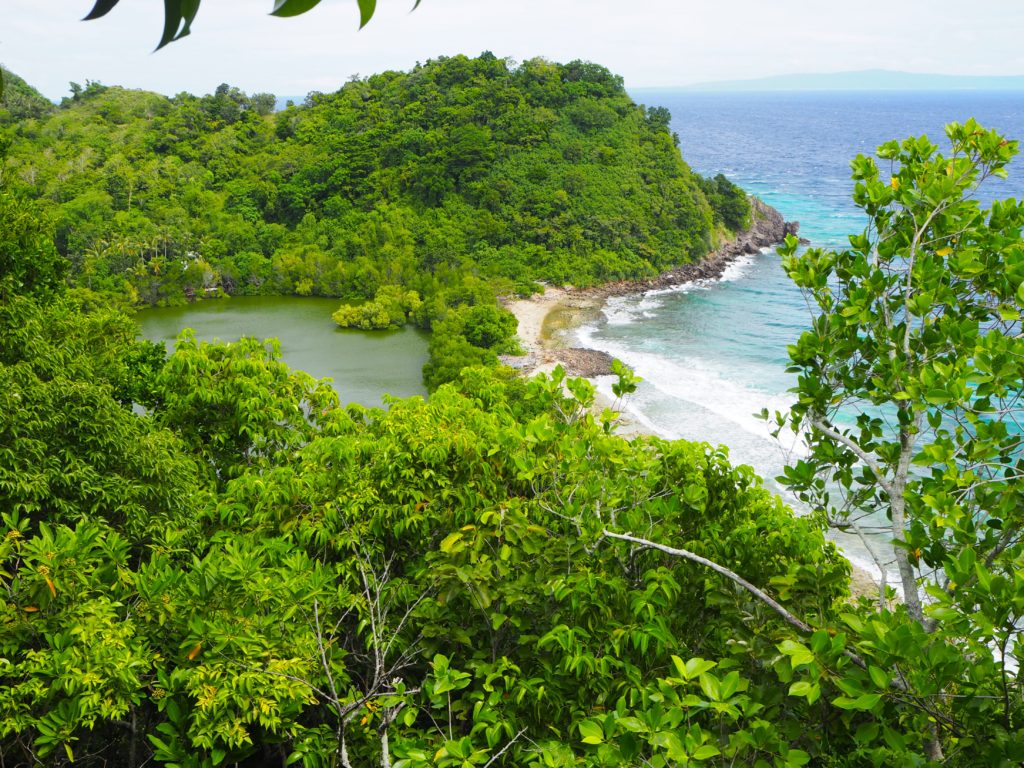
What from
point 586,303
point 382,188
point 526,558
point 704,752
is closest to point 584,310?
point 586,303

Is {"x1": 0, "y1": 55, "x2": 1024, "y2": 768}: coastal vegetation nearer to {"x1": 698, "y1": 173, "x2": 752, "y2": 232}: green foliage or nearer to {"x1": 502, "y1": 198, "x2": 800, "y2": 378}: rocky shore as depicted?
{"x1": 502, "y1": 198, "x2": 800, "y2": 378}: rocky shore

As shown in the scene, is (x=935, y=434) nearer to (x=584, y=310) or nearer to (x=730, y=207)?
(x=584, y=310)

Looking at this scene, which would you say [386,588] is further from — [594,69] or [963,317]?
[594,69]

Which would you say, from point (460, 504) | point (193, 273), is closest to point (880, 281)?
point (460, 504)

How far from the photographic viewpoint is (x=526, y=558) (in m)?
4.35

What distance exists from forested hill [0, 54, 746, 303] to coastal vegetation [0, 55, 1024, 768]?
27.5 meters

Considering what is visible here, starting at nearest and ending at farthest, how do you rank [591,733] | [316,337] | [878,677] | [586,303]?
1. [878,677]
2. [591,733]
3. [316,337]
4. [586,303]

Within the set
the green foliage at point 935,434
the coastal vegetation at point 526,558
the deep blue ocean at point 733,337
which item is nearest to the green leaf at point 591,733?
the coastal vegetation at point 526,558

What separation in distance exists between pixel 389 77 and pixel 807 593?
2265 inches

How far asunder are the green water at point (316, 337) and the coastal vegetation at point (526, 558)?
15.8 m

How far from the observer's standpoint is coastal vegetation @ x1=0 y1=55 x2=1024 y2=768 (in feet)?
8.73

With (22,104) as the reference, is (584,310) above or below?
below

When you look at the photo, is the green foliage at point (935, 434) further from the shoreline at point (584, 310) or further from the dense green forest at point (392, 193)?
the dense green forest at point (392, 193)

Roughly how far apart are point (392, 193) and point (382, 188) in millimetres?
876
